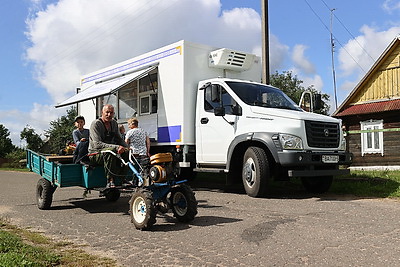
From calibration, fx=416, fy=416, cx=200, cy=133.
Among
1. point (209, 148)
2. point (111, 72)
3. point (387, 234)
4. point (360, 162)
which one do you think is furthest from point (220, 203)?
point (360, 162)

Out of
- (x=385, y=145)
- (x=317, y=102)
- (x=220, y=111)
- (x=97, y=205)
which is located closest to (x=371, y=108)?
(x=385, y=145)

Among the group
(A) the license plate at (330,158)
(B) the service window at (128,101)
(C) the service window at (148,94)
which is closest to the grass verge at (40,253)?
(A) the license plate at (330,158)

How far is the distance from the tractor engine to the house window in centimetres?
1749

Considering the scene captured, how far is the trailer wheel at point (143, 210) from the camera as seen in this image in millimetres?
5666

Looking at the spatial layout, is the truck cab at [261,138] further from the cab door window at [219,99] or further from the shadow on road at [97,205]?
the shadow on road at [97,205]

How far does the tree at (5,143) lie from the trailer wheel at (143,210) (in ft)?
153

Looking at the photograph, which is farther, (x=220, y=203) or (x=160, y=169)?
(x=220, y=203)

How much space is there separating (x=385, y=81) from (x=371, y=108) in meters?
1.70

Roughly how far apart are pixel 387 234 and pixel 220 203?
3500 millimetres

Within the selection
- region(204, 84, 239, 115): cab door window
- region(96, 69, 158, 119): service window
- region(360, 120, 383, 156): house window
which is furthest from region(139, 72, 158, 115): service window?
region(360, 120, 383, 156): house window

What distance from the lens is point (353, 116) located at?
22.4 meters

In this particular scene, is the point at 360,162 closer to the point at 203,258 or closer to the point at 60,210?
the point at 60,210

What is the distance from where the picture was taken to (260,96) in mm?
9719

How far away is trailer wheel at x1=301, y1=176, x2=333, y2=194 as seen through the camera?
9.56 metres
